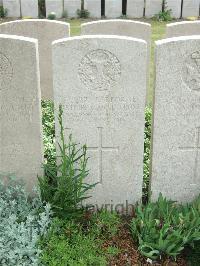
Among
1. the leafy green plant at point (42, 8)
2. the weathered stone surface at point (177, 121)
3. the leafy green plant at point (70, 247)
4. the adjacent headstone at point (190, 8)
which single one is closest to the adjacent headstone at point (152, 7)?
the adjacent headstone at point (190, 8)

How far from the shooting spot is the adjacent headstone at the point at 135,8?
460 inches

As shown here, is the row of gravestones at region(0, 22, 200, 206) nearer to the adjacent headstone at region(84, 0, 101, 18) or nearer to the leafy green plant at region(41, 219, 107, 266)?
the leafy green plant at region(41, 219, 107, 266)

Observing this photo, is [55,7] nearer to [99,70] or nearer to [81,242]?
[99,70]

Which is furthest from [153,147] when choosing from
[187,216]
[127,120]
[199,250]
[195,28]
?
[195,28]

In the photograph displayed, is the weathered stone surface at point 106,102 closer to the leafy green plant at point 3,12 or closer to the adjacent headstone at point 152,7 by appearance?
the adjacent headstone at point 152,7

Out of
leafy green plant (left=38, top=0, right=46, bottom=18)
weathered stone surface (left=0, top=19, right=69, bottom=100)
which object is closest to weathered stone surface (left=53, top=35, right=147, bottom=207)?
weathered stone surface (left=0, top=19, right=69, bottom=100)

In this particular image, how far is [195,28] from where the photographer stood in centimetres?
552

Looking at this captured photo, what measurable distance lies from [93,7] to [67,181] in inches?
340

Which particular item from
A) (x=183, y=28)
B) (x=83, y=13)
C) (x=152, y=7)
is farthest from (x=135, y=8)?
(x=183, y=28)

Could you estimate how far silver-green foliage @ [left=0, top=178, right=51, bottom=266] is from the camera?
3.61 m

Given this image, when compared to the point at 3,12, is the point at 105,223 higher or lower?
lower

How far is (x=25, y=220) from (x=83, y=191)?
0.56 m

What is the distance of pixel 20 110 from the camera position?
12.9 feet

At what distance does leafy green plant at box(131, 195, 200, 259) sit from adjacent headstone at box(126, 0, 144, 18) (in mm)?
8503
